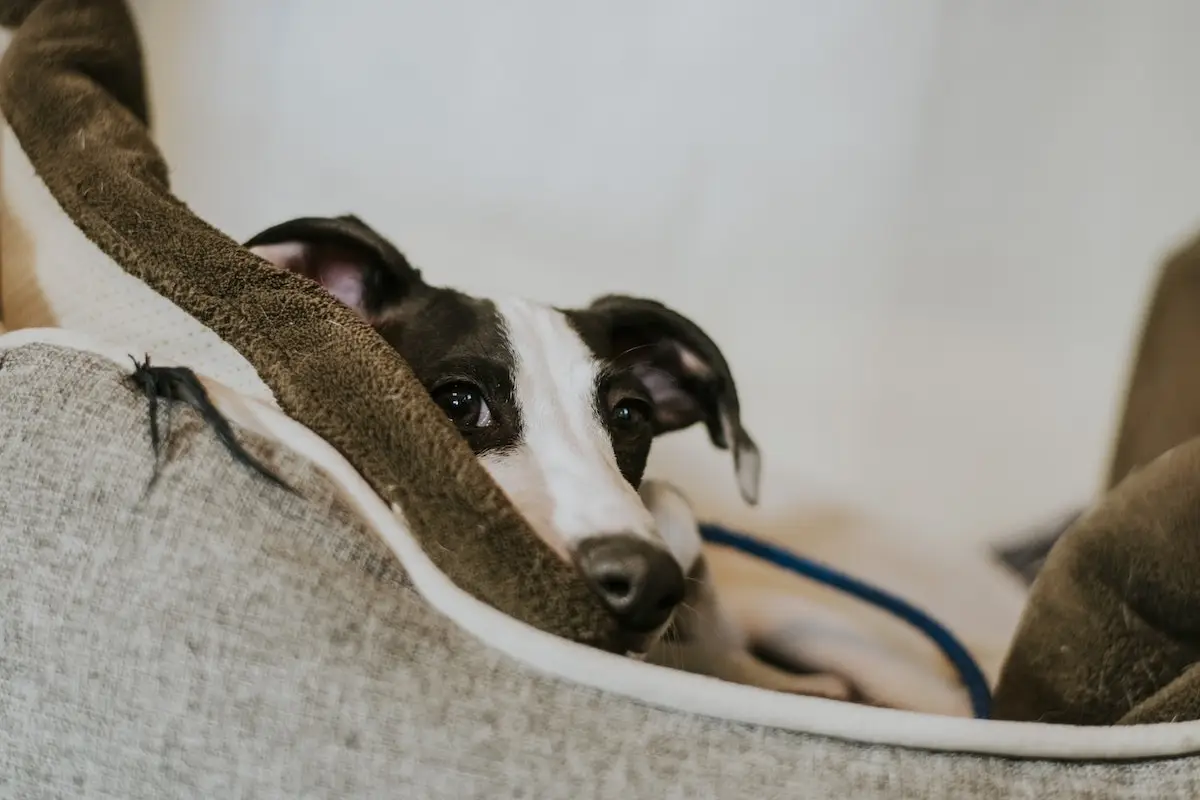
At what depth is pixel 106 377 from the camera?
26.2 inches

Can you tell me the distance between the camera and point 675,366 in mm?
1205

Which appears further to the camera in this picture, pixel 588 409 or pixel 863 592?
pixel 863 592

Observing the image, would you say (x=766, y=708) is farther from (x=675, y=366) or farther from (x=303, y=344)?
(x=675, y=366)

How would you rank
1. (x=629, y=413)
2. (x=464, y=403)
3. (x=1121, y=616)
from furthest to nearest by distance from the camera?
(x=629, y=413), (x=464, y=403), (x=1121, y=616)

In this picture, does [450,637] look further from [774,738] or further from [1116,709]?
[1116,709]

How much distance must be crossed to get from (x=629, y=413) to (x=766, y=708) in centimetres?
51

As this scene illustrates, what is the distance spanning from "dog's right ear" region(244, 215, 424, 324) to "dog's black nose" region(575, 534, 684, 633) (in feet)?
1.28

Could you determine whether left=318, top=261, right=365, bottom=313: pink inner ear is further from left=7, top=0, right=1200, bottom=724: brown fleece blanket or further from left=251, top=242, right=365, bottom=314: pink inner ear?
left=7, top=0, right=1200, bottom=724: brown fleece blanket

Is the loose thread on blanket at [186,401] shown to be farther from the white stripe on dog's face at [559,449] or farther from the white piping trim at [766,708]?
the white stripe on dog's face at [559,449]

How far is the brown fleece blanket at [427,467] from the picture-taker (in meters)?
Result: 0.66

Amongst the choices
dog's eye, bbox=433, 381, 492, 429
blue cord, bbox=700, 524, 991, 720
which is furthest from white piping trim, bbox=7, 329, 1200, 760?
blue cord, bbox=700, 524, 991, 720

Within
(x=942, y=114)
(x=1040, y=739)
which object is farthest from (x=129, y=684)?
(x=942, y=114)

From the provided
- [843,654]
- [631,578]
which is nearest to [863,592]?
[843,654]

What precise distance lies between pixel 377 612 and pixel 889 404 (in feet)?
4.55
